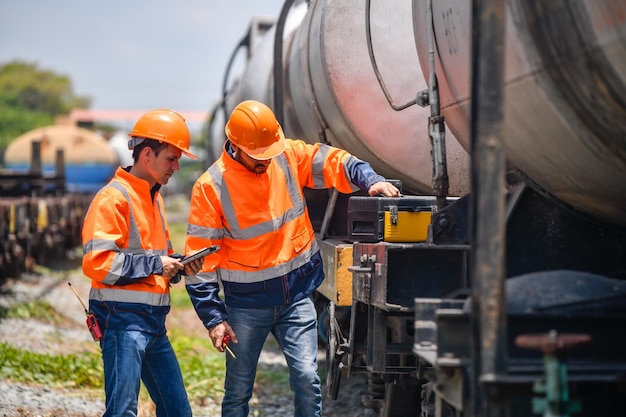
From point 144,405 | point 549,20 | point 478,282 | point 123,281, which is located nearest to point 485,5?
point 549,20

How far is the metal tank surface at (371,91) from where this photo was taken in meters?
5.49

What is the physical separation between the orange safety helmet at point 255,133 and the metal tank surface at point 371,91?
98 centimetres

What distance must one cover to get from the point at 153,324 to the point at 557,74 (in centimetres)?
216

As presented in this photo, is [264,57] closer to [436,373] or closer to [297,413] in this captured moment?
[297,413]

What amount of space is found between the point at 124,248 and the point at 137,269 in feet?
0.49

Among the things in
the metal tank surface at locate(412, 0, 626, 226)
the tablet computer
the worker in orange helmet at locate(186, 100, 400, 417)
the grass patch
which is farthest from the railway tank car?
the grass patch

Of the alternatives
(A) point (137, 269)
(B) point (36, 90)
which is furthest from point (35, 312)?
(B) point (36, 90)

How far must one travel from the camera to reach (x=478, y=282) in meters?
2.74

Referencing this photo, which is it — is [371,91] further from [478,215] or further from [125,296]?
[478,215]

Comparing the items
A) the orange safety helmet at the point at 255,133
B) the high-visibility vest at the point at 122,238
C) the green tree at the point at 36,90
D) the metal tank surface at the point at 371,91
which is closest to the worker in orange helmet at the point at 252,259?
the orange safety helmet at the point at 255,133

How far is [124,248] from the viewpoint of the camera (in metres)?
4.24

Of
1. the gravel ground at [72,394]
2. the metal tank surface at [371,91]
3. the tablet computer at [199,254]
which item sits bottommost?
the gravel ground at [72,394]

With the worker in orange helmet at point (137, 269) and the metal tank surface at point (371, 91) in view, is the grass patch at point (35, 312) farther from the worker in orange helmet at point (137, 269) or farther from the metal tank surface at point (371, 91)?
the worker in orange helmet at point (137, 269)

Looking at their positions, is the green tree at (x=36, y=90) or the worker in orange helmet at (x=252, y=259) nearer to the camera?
the worker in orange helmet at (x=252, y=259)
